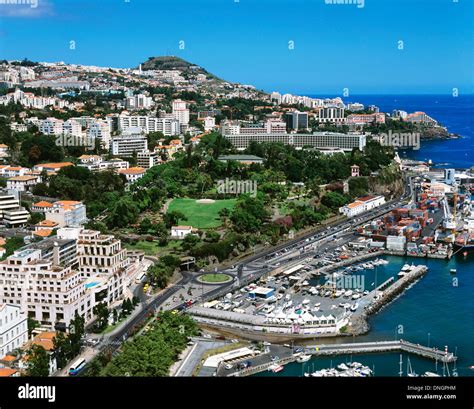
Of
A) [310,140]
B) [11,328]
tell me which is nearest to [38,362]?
[11,328]

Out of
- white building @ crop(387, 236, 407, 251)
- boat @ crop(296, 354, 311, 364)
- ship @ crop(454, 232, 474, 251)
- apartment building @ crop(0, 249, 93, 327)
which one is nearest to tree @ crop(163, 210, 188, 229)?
white building @ crop(387, 236, 407, 251)

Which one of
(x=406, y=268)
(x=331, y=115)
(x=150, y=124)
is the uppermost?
(x=331, y=115)

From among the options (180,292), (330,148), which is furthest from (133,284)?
(330,148)

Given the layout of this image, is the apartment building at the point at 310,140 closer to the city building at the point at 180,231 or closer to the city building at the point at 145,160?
the city building at the point at 145,160

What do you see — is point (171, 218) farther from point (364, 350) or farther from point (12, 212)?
point (364, 350)

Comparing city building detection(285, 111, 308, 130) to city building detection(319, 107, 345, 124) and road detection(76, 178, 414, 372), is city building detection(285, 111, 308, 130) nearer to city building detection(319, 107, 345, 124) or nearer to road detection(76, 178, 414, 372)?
city building detection(319, 107, 345, 124)

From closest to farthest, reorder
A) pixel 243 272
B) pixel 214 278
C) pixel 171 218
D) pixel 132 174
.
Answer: pixel 214 278 → pixel 243 272 → pixel 171 218 → pixel 132 174

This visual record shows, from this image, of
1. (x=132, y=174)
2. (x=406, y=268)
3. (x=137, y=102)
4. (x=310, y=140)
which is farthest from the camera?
(x=137, y=102)
